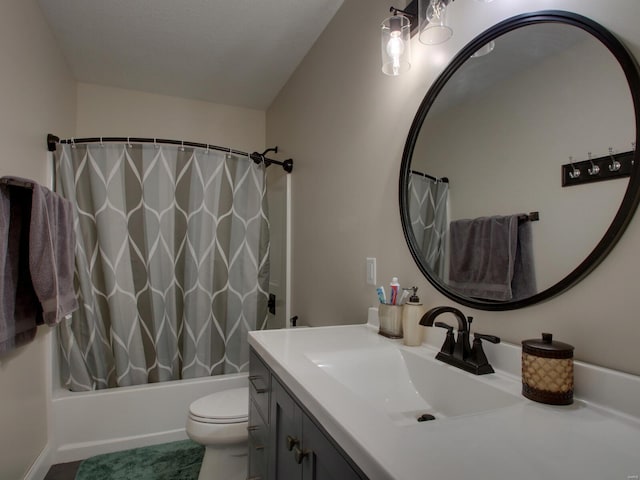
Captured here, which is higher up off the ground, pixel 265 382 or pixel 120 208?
pixel 120 208

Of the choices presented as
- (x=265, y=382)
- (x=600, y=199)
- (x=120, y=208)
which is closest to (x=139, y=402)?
(x=120, y=208)

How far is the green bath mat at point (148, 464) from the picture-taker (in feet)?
5.88

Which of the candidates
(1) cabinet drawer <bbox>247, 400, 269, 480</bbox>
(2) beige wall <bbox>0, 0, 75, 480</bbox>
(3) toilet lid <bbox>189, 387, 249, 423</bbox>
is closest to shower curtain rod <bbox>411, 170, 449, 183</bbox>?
(1) cabinet drawer <bbox>247, 400, 269, 480</bbox>

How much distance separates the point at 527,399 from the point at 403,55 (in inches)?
44.1

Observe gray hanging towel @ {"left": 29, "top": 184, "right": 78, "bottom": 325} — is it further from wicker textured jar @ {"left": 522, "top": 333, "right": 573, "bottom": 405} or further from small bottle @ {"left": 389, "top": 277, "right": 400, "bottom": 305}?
wicker textured jar @ {"left": 522, "top": 333, "right": 573, "bottom": 405}

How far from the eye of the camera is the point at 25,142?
1.63m

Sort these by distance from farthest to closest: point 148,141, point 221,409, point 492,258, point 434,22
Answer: point 148,141 → point 221,409 → point 434,22 → point 492,258

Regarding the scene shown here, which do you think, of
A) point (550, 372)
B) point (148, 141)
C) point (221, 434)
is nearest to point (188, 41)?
point (148, 141)

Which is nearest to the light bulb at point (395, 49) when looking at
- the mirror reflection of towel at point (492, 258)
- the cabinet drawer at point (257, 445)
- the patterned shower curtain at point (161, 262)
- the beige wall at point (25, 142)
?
the mirror reflection of towel at point (492, 258)

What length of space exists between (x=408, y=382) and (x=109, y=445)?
1.93 m

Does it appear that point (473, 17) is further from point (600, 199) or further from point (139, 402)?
point (139, 402)

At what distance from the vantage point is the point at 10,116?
1.46 m

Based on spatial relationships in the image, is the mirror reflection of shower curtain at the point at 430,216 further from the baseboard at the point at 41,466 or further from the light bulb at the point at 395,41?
the baseboard at the point at 41,466

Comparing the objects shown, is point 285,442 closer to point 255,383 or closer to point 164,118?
point 255,383
